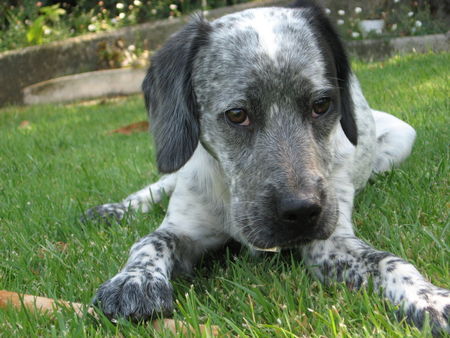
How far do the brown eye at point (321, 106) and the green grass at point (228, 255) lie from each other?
57 cm

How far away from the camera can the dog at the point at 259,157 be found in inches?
80.9

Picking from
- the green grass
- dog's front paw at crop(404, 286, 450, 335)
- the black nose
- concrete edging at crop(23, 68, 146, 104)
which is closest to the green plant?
concrete edging at crop(23, 68, 146, 104)

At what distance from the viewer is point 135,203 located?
11.7ft

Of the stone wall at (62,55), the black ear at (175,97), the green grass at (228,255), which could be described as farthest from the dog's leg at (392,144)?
the stone wall at (62,55)

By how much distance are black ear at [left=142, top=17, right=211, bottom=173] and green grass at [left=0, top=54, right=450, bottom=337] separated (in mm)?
503

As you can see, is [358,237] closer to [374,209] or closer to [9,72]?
[374,209]

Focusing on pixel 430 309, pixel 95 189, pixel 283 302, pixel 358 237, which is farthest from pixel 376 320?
pixel 95 189

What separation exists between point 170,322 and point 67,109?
6660 millimetres

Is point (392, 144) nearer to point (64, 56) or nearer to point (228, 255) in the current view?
point (228, 255)

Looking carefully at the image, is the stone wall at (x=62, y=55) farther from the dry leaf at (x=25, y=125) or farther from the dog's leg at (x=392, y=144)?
the dog's leg at (x=392, y=144)

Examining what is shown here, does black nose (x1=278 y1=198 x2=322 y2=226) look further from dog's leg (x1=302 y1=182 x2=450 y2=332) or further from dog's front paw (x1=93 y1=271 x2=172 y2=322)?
dog's front paw (x1=93 y1=271 x2=172 y2=322)

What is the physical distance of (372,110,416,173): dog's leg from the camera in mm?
3635

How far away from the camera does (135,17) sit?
33.6ft

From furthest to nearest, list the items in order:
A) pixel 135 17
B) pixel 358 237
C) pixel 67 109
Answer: pixel 135 17 → pixel 67 109 → pixel 358 237
